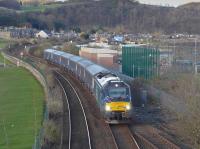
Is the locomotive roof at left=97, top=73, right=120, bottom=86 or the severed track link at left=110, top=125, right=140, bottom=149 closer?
the severed track link at left=110, top=125, right=140, bottom=149

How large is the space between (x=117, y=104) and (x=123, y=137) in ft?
8.26

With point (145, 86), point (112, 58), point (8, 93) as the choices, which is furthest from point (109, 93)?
point (112, 58)

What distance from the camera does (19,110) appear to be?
127 feet

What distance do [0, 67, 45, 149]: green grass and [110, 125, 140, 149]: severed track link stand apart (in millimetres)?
4032

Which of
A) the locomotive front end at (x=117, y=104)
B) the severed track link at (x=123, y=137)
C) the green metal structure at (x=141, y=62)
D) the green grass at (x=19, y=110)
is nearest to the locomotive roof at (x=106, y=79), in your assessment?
the locomotive front end at (x=117, y=104)

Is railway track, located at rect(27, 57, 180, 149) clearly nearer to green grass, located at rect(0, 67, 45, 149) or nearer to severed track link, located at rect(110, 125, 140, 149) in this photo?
severed track link, located at rect(110, 125, 140, 149)

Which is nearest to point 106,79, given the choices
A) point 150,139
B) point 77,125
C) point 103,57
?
point 77,125

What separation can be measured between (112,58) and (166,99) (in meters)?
32.1

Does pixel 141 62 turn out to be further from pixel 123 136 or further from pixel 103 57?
pixel 123 136

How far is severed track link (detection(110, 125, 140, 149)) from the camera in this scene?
25.5 meters

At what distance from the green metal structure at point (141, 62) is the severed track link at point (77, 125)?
21.1ft

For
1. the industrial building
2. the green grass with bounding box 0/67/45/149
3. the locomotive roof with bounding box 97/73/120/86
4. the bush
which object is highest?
the locomotive roof with bounding box 97/73/120/86

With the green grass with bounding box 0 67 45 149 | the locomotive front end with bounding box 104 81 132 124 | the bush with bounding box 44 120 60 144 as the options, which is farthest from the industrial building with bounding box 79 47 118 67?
the bush with bounding box 44 120 60 144

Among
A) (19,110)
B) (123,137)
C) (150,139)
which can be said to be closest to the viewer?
(150,139)
